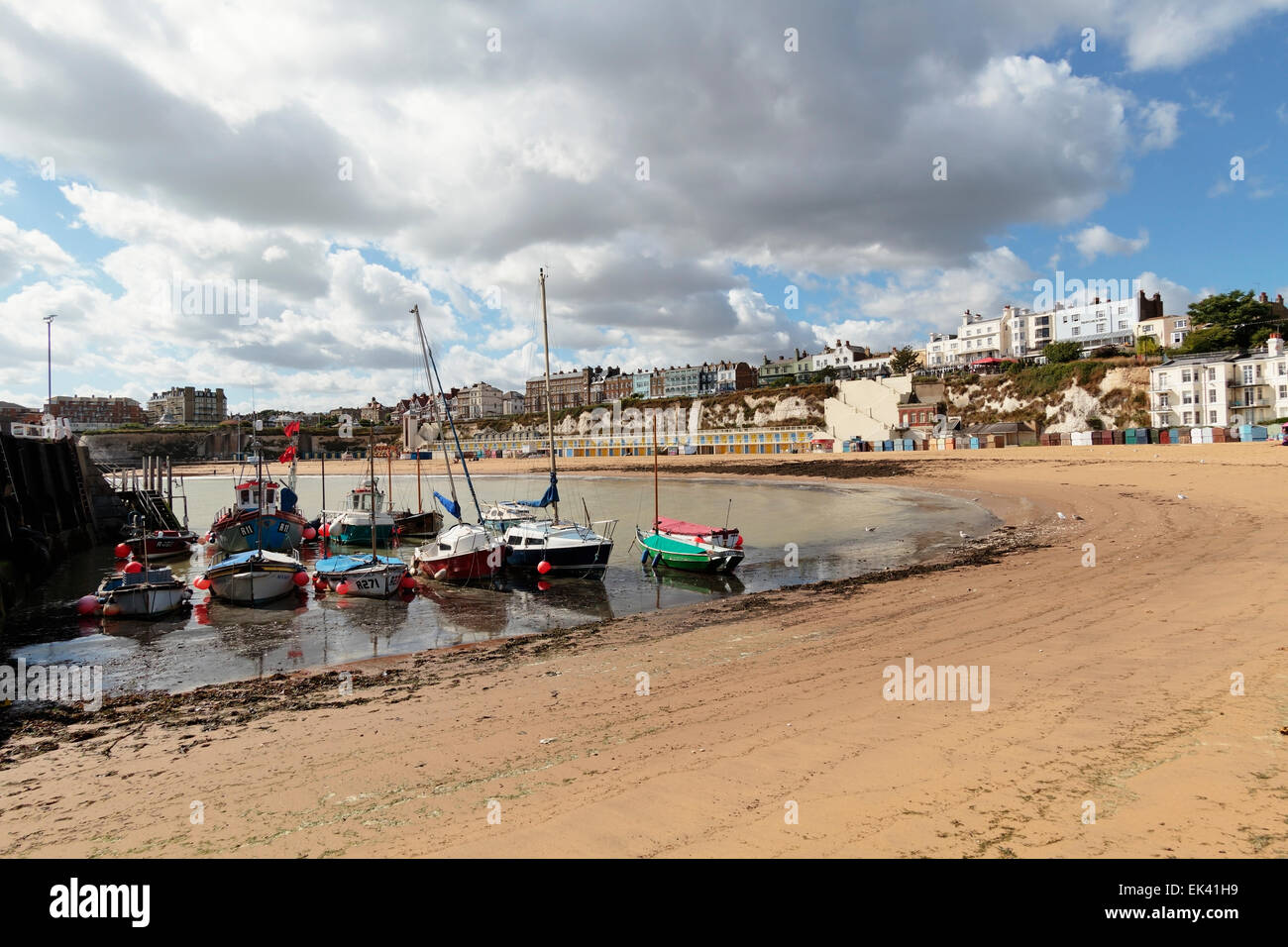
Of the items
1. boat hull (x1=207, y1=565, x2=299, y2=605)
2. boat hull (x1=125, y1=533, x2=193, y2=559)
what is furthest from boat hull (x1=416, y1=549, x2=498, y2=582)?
boat hull (x1=125, y1=533, x2=193, y2=559)

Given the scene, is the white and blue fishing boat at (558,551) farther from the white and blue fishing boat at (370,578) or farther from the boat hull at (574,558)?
the white and blue fishing boat at (370,578)

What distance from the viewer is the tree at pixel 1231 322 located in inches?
2847

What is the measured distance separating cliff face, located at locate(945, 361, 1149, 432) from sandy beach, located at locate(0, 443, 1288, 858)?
62077 mm

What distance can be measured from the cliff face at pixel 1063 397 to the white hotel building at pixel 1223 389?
2.07 metres

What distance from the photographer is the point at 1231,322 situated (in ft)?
245

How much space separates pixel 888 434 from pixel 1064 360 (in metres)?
24.2

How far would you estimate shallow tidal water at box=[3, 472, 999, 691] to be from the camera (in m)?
15.4

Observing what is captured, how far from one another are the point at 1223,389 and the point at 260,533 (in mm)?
74532

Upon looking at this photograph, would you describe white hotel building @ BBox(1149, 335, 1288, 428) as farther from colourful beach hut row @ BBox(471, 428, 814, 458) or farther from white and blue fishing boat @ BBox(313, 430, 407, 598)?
white and blue fishing boat @ BBox(313, 430, 407, 598)

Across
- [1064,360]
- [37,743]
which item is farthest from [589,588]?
[1064,360]

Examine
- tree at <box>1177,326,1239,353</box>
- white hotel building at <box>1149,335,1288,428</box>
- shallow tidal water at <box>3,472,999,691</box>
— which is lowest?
shallow tidal water at <box>3,472,999,691</box>

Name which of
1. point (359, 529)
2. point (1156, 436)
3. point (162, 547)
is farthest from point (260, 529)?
point (1156, 436)

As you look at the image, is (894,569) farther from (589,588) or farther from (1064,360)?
(1064,360)

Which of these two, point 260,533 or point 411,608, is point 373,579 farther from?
point 260,533
